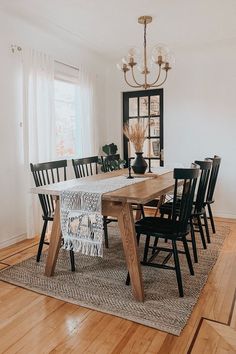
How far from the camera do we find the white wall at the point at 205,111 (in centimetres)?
439

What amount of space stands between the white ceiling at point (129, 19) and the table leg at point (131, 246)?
213cm


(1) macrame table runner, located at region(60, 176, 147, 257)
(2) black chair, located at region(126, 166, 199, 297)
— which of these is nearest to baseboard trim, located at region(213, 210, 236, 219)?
(2) black chair, located at region(126, 166, 199, 297)

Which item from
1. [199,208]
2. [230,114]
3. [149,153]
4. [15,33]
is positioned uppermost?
[15,33]

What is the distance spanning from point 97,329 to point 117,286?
0.55 meters

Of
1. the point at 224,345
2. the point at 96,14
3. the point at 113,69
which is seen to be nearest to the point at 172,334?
the point at 224,345

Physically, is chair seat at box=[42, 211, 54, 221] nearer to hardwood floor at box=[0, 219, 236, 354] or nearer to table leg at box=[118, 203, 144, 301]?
hardwood floor at box=[0, 219, 236, 354]

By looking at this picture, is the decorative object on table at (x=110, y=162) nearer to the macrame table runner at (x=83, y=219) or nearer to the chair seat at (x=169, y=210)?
the chair seat at (x=169, y=210)

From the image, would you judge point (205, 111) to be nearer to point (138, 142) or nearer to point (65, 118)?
point (138, 142)

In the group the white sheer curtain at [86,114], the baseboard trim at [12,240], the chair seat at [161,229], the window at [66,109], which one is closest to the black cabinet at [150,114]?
the white sheer curtain at [86,114]

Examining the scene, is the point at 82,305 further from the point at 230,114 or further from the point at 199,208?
the point at 230,114

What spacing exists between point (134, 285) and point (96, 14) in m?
2.80

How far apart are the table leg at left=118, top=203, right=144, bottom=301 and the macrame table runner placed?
0.18 meters

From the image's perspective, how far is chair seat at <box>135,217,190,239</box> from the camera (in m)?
2.29

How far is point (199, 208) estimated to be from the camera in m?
3.07
